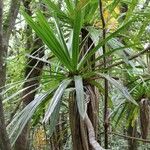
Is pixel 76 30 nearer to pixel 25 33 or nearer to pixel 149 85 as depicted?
pixel 149 85

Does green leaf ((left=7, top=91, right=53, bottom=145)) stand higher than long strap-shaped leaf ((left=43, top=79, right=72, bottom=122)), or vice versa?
long strap-shaped leaf ((left=43, top=79, right=72, bottom=122))

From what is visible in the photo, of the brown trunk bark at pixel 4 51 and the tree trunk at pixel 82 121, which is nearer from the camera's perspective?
the tree trunk at pixel 82 121

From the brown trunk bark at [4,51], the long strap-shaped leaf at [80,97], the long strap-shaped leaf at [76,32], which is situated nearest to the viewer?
the long strap-shaped leaf at [80,97]

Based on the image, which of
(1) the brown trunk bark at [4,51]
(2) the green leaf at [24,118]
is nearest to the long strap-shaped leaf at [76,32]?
(2) the green leaf at [24,118]

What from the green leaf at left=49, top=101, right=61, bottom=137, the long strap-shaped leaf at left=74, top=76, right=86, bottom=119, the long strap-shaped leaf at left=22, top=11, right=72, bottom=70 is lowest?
the green leaf at left=49, top=101, right=61, bottom=137

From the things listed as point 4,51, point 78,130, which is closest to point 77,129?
point 78,130

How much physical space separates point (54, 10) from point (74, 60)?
27 centimetres

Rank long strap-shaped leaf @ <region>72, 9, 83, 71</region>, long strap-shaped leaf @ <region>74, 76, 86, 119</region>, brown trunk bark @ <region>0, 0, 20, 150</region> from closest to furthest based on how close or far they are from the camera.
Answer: long strap-shaped leaf @ <region>74, 76, 86, 119</region>, long strap-shaped leaf @ <region>72, 9, 83, 71</region>, brown trunk bark @ <region>0, 0, 20, 150</region>

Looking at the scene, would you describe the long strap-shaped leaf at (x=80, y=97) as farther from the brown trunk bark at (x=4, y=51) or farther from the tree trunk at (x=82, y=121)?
the brown trunk bark at (x=4, y=51)

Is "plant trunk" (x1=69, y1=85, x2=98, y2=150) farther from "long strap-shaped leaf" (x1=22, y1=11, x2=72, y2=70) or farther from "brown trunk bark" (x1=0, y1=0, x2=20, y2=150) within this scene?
"brown trunk bark" (x1=0, y1=0, x2=20, y2=150)

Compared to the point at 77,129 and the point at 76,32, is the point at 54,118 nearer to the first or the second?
the point at 77,129

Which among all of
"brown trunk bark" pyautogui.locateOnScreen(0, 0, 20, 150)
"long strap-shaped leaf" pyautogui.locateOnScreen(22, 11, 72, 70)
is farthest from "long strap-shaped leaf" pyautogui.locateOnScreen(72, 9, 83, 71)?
"brown trunk bark" pyautogui.locateOnScreen(0, 0, 20, 150)

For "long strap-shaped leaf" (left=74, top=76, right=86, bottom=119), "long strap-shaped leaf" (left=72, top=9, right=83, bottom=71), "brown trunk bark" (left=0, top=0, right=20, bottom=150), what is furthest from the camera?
"brown trunk bark" (left=0, top=0, right=20, bottom=150)

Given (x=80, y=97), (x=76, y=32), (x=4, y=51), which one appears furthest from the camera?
(x=4, y=51)
